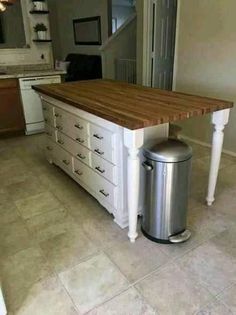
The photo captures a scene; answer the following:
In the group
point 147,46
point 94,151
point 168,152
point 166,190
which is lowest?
point 166,190

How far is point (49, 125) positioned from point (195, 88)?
1.92 metres

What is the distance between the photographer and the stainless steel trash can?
5.76 feet

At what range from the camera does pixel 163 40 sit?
13.6 feet

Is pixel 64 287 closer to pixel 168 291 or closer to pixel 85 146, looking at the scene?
pixel 168 291

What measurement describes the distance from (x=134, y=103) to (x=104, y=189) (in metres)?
0.72

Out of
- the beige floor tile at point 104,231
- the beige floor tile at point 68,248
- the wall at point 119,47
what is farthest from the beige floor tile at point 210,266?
the wall at point 119,47

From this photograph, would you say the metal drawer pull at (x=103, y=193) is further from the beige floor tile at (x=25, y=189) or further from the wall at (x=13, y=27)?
the wall at (x=13, y=27)

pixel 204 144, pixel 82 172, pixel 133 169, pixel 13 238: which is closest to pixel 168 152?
pixel 133 169

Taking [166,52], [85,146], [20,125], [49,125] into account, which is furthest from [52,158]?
[166,52]

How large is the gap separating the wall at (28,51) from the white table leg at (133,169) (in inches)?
148

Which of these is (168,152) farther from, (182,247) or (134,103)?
(182,247)

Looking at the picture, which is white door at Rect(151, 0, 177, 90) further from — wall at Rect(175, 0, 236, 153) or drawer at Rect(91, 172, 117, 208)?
drawer at Rect(91, 172, 117, 208)

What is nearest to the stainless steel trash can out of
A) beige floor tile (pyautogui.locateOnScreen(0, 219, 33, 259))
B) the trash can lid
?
the trash can lid

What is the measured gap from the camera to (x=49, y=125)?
9.83 ft
